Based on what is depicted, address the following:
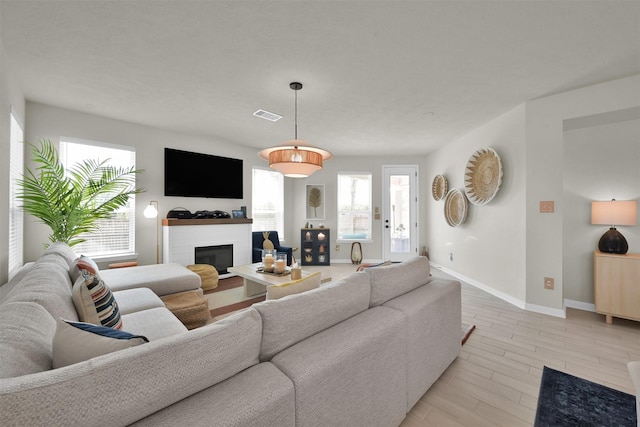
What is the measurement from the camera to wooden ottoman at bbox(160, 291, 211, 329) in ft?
8.51

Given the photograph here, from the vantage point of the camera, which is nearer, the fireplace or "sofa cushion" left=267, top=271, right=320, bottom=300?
"sofa cushion" left=267, top=271, right=320, bottom=300

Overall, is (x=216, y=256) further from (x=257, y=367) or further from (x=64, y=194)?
(x=257, y=367)

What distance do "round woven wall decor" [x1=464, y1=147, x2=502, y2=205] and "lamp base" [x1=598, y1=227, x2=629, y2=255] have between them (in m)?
1.16

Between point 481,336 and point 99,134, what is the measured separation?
17.6 ft

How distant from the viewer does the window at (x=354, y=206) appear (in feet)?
21.2

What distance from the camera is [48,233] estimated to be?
11.4 feet

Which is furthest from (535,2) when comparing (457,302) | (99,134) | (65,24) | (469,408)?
(99,134)

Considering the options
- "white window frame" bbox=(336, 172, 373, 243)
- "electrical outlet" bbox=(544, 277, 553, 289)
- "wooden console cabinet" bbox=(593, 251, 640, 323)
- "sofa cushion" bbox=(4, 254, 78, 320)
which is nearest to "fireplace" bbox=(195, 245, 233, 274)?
"white window frame" bbox=(336, 172, 373, 243)

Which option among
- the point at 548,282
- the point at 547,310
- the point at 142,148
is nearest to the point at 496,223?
the point at 548,282

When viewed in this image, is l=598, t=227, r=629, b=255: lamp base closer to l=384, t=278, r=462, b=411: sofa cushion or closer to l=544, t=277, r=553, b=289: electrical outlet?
l=544, t=277, r=553, b=289: electrical outlet

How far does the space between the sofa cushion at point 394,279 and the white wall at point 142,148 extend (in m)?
3.98

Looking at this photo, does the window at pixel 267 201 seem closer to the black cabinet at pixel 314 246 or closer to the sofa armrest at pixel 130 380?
the black cabinet at pixel 314 246

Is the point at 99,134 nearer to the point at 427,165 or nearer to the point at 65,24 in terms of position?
the point at 65,24

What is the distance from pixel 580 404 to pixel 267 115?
13.2 feet
